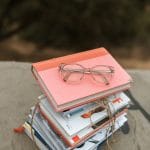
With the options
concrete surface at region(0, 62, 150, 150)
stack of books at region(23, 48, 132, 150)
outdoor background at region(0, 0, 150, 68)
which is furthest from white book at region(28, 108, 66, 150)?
outdoor background at region(0, 0, 150, 68)

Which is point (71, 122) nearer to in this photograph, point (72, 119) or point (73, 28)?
point (72, 119)

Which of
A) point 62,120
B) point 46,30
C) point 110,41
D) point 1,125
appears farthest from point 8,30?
point 62,120

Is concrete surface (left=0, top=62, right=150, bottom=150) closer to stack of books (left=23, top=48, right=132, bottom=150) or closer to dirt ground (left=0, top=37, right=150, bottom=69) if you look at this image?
stack of books (left=23, top=48, right=132, bottom=150)

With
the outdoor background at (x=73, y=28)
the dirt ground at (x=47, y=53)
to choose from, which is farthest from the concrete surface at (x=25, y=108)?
the dirt ground at (x=47, y=53)

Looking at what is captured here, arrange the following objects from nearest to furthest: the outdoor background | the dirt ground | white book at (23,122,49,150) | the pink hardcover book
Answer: the pink hardcover book
white book at (23,122,49,150)
the outdoor background
the dirt ground

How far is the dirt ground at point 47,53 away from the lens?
386 centimetres

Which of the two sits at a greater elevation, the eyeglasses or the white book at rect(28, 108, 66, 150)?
the eyeglasses

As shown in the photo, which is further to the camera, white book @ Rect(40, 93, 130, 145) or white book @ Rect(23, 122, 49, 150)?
white book @ Rect(23, 122, 49, 150)

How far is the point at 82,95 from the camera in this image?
44.8 inches

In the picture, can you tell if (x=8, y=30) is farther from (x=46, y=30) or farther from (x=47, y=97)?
(x=47, y=97)

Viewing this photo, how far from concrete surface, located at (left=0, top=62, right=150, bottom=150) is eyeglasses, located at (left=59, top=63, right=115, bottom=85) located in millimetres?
262

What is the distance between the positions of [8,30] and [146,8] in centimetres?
133

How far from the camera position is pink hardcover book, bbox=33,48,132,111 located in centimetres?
112

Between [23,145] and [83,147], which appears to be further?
[23,145]
